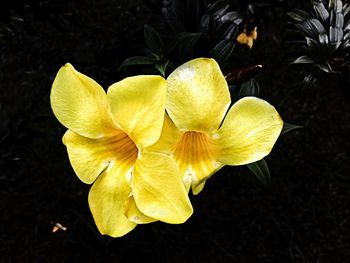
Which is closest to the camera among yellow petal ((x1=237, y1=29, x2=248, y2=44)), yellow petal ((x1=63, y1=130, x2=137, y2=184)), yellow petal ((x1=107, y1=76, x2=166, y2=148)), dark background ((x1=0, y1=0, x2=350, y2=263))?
yellow petal ((x1=107, y1=76, x2=166, y2=148))

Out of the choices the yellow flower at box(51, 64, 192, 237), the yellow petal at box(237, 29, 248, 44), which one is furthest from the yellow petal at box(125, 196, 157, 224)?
the yellow petal at box(237, 29, 248, 44)

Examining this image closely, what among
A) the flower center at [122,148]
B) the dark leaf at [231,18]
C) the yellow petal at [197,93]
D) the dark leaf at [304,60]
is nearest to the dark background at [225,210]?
the dark leaf at [231,18]

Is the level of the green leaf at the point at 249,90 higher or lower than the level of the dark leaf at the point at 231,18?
lower

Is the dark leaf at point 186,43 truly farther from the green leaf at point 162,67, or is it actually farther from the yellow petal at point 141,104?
the yellow petal at point 141,104

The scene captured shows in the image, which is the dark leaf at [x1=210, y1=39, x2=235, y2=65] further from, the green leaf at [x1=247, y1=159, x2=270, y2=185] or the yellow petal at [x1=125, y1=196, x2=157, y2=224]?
the yellow petal at [x1=125, y1=196, x2=157, y2=224]

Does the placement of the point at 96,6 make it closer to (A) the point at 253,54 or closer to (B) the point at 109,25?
(B) the point at 109,25

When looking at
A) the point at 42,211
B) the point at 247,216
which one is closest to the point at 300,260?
the point at 247,216
